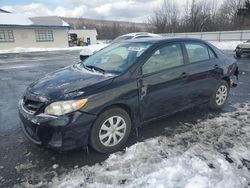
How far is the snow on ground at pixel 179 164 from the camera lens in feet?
9.81

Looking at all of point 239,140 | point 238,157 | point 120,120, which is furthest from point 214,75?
point 120,120

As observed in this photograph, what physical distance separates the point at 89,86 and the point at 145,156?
1252mm

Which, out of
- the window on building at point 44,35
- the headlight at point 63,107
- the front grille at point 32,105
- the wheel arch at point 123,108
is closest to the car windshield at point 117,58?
the wheel arch at point 123,108

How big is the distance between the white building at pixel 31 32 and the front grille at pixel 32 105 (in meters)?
29.0

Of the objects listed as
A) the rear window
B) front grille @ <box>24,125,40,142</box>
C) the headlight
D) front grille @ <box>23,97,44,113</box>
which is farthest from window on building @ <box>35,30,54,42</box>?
the headlight

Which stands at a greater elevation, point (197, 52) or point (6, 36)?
point (6, 36)

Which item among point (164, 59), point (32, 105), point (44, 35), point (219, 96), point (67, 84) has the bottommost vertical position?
point (219, 96)

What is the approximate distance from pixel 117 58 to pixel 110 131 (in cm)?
137

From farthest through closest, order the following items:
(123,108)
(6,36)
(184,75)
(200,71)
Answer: (6,36) < (200,71) < (184,75) < (123,108)

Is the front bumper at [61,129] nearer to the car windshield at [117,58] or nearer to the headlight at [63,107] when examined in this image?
the headlight at [63,107]

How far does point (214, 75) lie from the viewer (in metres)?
5.21

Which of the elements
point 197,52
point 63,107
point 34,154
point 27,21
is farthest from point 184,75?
point 27,21

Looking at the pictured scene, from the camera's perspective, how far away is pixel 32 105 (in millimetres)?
3576

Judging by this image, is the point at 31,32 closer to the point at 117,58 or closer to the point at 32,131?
the point at 117,58
